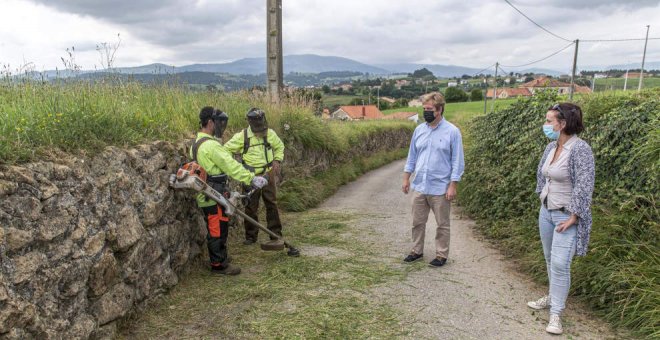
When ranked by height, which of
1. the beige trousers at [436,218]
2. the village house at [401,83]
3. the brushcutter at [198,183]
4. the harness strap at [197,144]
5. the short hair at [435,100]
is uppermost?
the village house at [401,83]

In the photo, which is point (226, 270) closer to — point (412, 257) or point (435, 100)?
point (412, 257)

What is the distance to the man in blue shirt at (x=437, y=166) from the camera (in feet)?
17.7

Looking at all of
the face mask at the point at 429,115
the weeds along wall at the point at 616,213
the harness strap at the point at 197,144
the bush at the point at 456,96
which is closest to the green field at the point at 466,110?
the weeds along wall at the point at 616,213

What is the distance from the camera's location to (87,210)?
3.56 meters

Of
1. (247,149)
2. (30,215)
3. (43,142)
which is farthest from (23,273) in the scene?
(247,149)

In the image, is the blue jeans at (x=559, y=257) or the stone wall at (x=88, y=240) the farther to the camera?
the blue jeans at (x=559, y=257)

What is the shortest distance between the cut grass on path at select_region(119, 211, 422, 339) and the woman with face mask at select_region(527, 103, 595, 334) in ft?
5.00

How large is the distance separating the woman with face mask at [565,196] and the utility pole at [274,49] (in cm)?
796

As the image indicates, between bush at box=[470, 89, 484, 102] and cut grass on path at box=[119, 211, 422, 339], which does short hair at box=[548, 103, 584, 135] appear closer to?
cut grass on path at box=[119, 211, 422, 339]

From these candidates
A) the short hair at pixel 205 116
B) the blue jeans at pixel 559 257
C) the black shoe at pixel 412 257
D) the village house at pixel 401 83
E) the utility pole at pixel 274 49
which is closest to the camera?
the blue jeans at pixel 559 257

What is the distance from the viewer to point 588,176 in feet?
12.6

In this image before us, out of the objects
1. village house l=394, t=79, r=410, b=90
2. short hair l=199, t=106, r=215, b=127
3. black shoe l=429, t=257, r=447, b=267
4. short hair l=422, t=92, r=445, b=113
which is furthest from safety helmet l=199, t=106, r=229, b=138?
village house l=394, t=79, r=410, b=90

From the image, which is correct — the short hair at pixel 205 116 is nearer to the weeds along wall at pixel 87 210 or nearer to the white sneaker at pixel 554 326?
the weeds along wall at pixel 87 210

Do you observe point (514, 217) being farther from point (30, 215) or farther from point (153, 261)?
point (30, 215)
